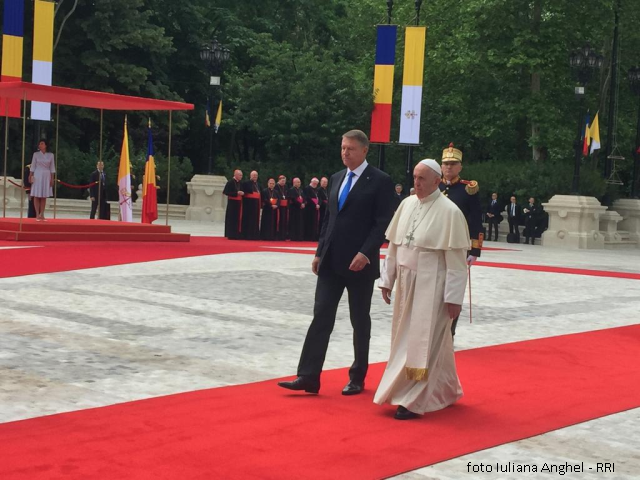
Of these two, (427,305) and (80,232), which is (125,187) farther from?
(427,305)

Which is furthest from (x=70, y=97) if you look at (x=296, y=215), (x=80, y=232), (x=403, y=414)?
(x=403, y=414)

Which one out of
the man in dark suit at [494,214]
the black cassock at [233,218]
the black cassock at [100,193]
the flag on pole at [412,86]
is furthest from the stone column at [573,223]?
the black cassock at [100,193]

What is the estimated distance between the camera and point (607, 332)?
37.1ft

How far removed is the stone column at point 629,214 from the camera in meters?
35.4

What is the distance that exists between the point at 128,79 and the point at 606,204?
1725 cm

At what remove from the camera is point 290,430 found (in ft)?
20.5

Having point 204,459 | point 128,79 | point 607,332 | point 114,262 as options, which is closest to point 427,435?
point 204,459

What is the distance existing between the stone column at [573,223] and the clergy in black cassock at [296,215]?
8.80m

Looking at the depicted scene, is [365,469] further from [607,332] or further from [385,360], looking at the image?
[607,332]

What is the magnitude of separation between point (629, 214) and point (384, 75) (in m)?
11.4

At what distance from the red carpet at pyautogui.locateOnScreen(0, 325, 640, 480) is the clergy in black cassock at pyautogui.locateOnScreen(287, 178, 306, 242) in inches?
756

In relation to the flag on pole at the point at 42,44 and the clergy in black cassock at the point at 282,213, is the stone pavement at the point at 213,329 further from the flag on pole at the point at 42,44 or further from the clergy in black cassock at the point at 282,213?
the flag on pole at the point at 42,44

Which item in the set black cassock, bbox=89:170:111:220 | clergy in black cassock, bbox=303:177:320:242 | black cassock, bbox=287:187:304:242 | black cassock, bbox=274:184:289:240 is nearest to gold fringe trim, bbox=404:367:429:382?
black cassock, bbox=89:170:111:220

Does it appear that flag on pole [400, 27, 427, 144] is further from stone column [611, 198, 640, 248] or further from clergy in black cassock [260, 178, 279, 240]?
stone column [611, 198, 640, 248]
